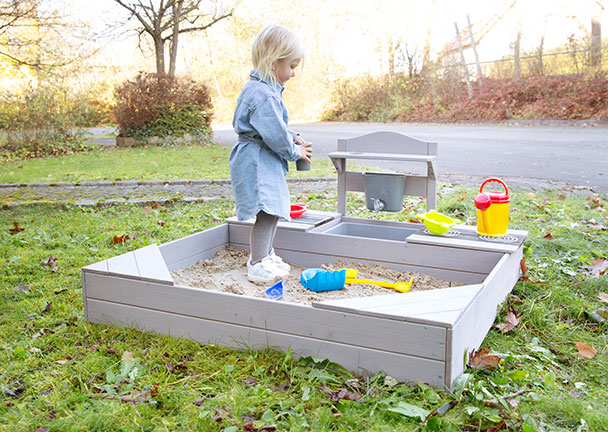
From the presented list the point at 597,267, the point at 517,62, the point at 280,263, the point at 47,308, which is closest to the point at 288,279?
the point at 280,263

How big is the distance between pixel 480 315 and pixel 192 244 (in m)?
1.83

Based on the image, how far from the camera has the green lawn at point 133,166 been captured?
7.55 meters

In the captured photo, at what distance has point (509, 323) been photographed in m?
2.55

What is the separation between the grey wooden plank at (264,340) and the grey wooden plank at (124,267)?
153 millimetres

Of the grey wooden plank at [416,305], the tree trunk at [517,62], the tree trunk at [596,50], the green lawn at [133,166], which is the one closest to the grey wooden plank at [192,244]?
the grey wooden plank at [416,305]

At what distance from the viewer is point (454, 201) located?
5066 millimetres

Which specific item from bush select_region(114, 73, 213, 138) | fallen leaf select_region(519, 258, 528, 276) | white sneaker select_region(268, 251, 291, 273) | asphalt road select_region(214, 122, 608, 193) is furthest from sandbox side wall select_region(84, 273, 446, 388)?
bush select_region(114, 73, 213, 138)

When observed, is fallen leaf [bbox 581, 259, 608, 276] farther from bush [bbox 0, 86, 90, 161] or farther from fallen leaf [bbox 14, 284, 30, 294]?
bush [bbox 0, 86, 90, 161]

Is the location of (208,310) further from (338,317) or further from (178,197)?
(178,197)

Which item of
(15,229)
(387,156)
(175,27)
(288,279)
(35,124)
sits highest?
(175,27)

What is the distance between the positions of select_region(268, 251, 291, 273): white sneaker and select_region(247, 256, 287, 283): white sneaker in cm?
4

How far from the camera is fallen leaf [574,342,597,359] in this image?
7.40ft

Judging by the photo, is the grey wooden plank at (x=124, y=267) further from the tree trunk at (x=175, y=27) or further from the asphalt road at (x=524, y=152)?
the tree trunk at (x=175, y=27)

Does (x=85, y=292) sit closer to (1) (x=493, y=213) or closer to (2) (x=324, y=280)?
(2) (x=324, y=280)
